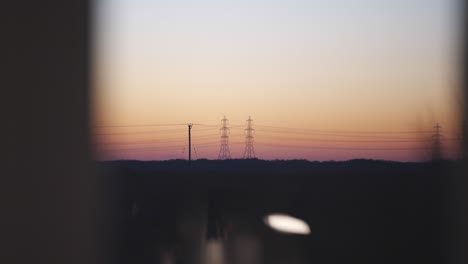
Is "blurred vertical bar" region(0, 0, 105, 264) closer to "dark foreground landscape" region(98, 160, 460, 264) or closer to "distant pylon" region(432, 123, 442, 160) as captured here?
"dark foreground landscape" region(98, 160, 460, 264)

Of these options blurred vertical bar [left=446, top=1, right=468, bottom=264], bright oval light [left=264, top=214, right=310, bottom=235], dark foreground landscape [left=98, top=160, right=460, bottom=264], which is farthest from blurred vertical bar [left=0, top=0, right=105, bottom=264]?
blurred vertical bar [left=446, top=1, right=468, bottom=264]

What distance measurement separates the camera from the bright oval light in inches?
120

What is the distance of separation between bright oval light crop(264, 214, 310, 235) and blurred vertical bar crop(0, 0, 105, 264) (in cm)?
84

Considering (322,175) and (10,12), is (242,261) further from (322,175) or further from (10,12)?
(10,12)

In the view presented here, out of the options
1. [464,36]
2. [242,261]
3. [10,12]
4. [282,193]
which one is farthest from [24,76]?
[464,36]

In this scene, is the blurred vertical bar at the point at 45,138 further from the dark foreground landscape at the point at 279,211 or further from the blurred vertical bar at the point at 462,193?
the blurred vertical bar at the point at 462,193

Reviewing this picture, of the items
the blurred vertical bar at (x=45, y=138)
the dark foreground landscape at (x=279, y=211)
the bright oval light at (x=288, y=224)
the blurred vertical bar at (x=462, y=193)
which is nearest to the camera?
the blurred vertical bar at (x=462, y=193)

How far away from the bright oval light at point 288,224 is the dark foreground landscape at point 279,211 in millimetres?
24

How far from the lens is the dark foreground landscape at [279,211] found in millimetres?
2805

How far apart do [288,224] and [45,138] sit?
1.14 metres

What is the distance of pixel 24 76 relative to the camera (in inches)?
99.3

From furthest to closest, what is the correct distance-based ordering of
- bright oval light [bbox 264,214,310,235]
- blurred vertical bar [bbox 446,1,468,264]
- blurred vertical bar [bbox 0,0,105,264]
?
bright oval light [bbox 264,214,310,235] → blurred vertical bar [bbox 0,0,105,264] → blurred vertical bar [bbox 446,1,468,264]

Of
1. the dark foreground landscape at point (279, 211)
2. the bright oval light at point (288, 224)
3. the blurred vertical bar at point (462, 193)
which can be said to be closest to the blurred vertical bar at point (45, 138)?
the dark foreground landscape at point (279, 211)

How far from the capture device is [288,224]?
307 centimetres
